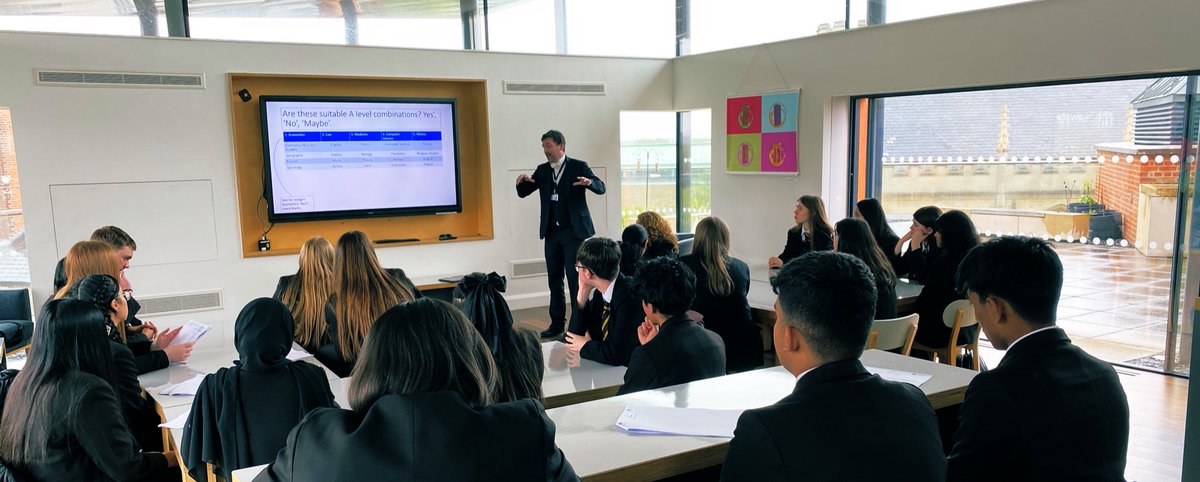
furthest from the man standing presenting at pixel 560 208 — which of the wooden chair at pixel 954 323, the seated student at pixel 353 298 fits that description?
the seated student at pixel 353 298

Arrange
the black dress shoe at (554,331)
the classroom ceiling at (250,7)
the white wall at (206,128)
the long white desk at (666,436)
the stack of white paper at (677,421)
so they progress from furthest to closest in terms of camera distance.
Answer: the black dress shoe at (554,331) → the classroom ceiling at (250,7) → the white wall at (206,128) → the stack of white paper at (677,421) → the long white desk at (666,436)

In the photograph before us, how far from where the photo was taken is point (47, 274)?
593cm

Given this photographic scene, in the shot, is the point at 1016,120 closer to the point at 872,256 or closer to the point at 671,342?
the point at 872,256

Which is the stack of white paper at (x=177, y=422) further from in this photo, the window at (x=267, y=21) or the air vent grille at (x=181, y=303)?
the window at (x=267, y=21)

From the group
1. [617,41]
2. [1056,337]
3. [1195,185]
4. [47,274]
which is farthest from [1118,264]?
[47,274]

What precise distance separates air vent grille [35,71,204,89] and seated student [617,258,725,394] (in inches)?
197

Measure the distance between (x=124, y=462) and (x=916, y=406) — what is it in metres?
2.22

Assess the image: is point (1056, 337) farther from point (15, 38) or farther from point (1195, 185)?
point (15, 38)

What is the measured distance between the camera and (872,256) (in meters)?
4.38

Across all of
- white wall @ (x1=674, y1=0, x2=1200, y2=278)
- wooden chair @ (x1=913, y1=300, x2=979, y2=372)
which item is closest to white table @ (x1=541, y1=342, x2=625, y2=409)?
wooden chair @ (x1=913, y1=300, x2=979, y2=372)

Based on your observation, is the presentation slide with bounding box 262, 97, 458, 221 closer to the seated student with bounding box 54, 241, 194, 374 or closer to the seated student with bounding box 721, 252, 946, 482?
the seated student with bounding box 54, 241, 194, 374

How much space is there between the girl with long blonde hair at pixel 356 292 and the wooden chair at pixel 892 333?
2078 millimetres

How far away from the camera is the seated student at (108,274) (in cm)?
327

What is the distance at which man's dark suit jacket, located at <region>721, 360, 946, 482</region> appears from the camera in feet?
4.78
